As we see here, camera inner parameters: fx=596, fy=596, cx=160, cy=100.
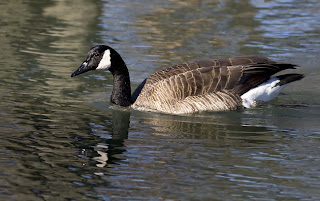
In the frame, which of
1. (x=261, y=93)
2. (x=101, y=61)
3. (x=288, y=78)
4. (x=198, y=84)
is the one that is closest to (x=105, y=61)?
(x=101, y=61)

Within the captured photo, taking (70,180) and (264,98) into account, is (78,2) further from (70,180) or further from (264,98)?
(70,180)

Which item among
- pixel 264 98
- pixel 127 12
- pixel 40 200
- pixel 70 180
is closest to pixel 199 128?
pixel 264 98

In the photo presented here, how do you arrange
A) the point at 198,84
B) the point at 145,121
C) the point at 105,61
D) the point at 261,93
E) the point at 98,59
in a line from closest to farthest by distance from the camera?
the point at 145,121
the point at 198,84
the point at 98,59
the point at 105,61
the point at 261,93

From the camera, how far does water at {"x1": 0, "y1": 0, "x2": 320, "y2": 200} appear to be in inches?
264

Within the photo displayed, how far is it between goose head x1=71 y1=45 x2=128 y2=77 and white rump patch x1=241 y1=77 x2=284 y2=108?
87.7 inches

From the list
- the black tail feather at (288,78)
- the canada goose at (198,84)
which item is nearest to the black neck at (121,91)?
the canada goose at (198,84)

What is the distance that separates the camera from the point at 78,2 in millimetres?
19500

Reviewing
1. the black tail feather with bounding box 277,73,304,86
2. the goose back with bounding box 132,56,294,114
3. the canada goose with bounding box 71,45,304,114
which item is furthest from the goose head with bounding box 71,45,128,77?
the black tail feather with bounding box 277,73,304,86

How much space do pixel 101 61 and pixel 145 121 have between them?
143 cm

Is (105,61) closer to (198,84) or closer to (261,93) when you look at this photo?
(198,84)

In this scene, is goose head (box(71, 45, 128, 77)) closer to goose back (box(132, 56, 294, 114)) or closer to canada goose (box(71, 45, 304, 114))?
canada goose (box(71, 45, 304, 114))

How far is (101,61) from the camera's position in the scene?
10.4 metres

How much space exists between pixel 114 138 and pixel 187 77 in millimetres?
2064

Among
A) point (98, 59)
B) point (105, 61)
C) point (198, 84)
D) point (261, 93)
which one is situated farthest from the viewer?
point (261, 93)
